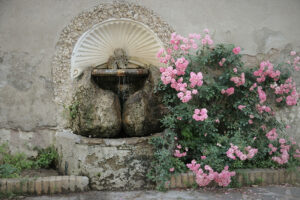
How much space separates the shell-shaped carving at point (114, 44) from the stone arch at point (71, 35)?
7 centimetres

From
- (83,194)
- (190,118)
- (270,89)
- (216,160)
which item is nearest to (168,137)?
(190,118)

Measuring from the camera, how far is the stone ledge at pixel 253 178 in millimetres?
3404

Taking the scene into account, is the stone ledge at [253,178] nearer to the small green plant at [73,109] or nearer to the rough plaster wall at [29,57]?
the small green plant at [73,109]

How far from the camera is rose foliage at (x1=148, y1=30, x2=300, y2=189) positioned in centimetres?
343

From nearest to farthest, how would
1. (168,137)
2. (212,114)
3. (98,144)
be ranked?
1. (98,144)
2. (168,137)
3. (212,114)

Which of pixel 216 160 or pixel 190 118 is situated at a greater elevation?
pixel 190 118

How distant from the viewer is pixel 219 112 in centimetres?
410

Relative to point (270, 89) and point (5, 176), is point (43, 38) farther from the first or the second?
point (270, 89)

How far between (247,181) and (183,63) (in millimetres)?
1670

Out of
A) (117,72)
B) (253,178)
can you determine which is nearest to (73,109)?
(117,72)

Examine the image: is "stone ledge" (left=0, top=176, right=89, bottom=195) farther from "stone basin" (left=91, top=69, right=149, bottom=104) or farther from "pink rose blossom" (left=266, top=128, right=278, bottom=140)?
"pink rose blossom" (left=266, top=128, right=278, bottom=140)

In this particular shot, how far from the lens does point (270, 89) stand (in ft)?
14.0

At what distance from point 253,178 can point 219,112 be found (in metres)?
1.02

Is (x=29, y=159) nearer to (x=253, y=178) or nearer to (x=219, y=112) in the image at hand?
→ (x=219, y=112)
